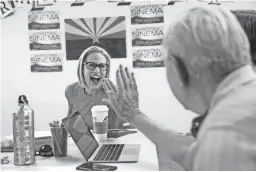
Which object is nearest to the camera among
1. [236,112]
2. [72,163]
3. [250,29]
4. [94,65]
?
[236,112]

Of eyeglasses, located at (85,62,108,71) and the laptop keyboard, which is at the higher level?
eyeglasses, located at (85,62,108,71)

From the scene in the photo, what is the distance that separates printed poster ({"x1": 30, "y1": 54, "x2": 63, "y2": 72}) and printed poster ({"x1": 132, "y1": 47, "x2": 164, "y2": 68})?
1.89 ft

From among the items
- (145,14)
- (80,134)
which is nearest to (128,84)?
(80,134)

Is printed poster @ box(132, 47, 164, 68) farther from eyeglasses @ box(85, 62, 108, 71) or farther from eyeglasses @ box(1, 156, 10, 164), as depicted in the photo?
eyeglasses @ box(1, 156, 10, 164)

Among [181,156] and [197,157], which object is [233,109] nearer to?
[197,157]

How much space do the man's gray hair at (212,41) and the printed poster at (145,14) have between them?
2025 millimetres

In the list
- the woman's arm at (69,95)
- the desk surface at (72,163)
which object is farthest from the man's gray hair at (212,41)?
the woman's arm at (69,95)

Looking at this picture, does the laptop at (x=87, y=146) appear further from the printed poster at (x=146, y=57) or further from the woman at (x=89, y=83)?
the printed poster at (x=146, y=57)

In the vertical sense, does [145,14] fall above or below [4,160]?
above

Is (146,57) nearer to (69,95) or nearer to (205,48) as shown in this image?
(69,95)

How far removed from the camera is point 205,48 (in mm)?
571

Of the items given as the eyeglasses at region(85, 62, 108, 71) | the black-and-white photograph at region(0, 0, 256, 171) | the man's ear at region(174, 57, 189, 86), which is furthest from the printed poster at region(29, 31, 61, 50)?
the man's ear at region(174, 57, 189, 86)

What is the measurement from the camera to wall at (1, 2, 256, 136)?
260 centimetres

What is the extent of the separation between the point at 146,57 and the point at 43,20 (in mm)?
857
